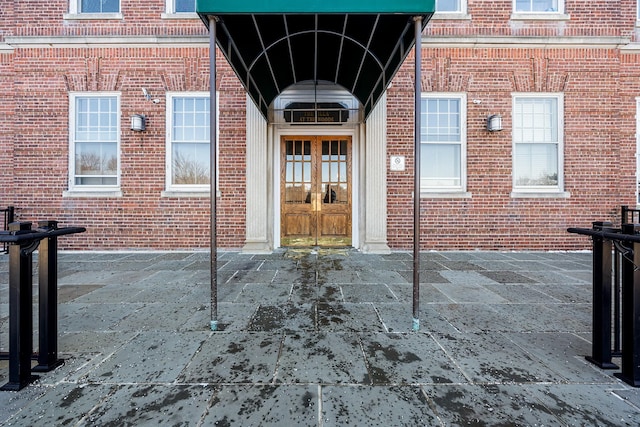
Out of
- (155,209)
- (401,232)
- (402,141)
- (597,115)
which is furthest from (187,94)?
(597,115)

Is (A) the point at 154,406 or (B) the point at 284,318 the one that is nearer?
(A) the point at 154,406

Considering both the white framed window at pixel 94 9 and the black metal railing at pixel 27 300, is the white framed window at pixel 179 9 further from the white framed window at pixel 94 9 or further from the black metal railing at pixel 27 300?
the black metal railing at pixel 27 300

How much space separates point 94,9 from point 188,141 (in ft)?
12.8

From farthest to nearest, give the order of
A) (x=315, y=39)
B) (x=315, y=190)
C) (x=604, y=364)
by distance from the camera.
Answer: (x=315, y=190), (x=315, y=39), (x=604, y=364)

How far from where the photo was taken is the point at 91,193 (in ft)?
21.7

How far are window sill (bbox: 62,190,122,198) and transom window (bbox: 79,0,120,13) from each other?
4.31m

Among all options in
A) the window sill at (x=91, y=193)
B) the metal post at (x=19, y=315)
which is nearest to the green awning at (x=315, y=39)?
the metal post at (x=19, y=315)

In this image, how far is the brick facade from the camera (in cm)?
656

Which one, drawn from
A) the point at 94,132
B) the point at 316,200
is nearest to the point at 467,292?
the point at 316,200

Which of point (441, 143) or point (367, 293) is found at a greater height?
point (441, 143)

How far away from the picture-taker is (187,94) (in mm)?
6641

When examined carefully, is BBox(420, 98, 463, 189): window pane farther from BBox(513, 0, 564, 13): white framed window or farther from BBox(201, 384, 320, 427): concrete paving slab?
BBox(201, 384, 320, 427): concrete paving slab

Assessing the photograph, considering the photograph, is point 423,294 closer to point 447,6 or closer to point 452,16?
point 452,16

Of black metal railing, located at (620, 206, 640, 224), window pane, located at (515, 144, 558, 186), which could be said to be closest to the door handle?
window pane, located at (515, 144, 558, 186)
